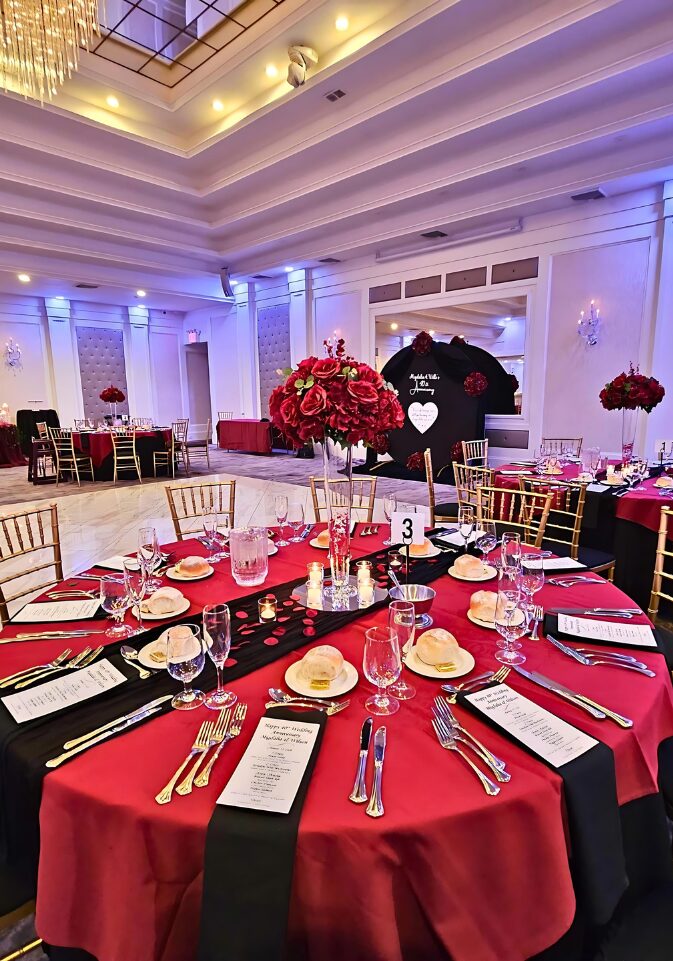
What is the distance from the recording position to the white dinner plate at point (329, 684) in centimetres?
118

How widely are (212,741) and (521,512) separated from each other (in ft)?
7.53

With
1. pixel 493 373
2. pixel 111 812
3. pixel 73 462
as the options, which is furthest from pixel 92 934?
pixel 73 462

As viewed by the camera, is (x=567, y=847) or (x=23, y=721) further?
(x=23, y=721)

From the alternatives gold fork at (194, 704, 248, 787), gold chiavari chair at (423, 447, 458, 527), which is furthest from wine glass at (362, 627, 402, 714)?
gold chiavari chair at (423, 447, 458, 527)

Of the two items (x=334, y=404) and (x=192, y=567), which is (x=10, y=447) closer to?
(x=192, y=567)

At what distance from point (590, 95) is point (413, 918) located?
7.25 metres

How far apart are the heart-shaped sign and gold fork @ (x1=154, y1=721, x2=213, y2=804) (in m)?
7.85

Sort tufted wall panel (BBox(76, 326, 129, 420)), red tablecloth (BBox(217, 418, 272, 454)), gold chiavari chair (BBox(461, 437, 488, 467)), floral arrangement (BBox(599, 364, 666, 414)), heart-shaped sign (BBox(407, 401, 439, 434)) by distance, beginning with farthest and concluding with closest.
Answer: tufted wall panel (BBox(76, 326, 129, 420)), red tablecloth (BBox(217, 418, 272, 454)), heart-shaped sign (BBox(407, 401, 439, 434)), gold chiavari chair (BBox(461, 437, 488, 467)), floral arrangement (BBox(599, 364, 666, 414))

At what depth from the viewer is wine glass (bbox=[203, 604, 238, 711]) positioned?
45.2 inches

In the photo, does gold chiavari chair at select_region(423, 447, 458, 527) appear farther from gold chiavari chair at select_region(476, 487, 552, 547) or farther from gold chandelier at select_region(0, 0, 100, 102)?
gold chandelier at select_region(0, 0, 100, 102)

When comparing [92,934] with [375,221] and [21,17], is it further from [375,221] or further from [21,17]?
[375,221]

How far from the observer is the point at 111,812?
0.89m

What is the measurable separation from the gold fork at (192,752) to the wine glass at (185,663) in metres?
0.08

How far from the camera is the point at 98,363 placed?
1330 cm
